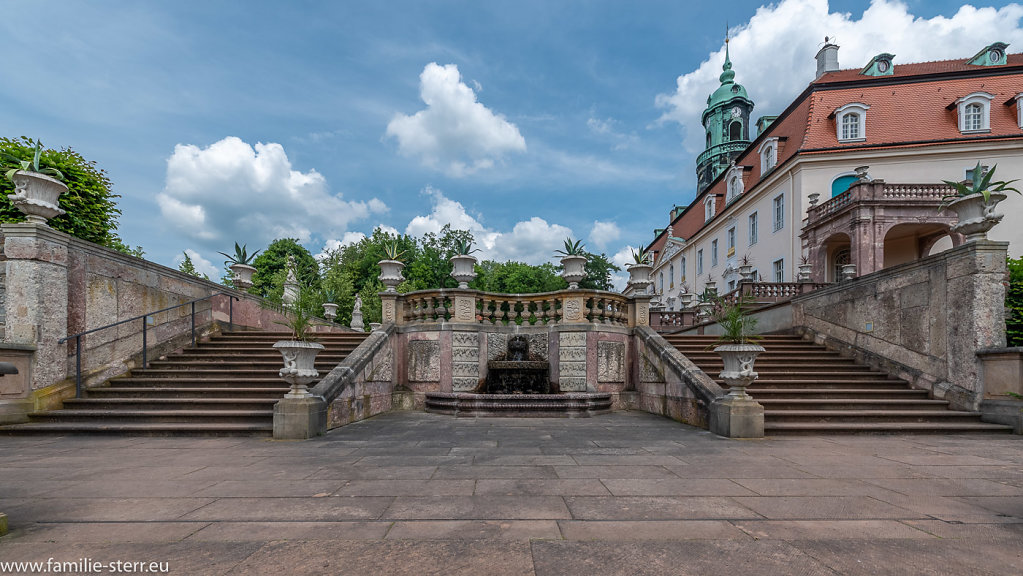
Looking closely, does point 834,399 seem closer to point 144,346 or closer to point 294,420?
point 294,420

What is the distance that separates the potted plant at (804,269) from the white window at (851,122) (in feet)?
22.7

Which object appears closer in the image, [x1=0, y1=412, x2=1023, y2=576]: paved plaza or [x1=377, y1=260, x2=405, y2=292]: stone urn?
[x1=0, y1=412, x2=1023, y2=576]: paved plaza

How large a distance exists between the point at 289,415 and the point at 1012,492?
350 inches

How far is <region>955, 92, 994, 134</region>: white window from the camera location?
2253cm

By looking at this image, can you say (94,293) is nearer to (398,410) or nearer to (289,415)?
(289,415)

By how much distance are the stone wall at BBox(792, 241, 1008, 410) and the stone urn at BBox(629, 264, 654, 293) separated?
18.7 ft

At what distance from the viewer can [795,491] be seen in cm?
427

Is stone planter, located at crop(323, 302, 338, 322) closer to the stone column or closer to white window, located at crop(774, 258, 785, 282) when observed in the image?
the stone column

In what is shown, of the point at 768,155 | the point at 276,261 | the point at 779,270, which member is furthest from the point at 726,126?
the point at 276,261

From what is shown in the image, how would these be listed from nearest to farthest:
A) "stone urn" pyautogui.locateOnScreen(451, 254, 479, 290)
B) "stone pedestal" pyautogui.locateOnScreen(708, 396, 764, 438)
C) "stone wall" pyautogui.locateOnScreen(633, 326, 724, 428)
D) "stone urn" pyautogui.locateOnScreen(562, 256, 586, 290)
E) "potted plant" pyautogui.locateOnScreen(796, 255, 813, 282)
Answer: "stone pedestal" pyautogui.locateOnScreen(708, 396, 764, 438) < "stone wall" pyautogui.locateOnScreen(633, 326, 724, 428) < "stone urn" pyautogui.locateOnScreen(562, 256, 586, 290) < "stone urn" pyautogui.locateOnScreen(451, 254, 479, 290) < "potted plant" pyautogui.locateOnScreen(796, 255, 813, 282)

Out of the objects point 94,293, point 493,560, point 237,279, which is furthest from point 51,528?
point 237,279

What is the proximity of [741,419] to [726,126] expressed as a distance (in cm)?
4513

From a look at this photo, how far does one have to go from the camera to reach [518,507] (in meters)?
3.78

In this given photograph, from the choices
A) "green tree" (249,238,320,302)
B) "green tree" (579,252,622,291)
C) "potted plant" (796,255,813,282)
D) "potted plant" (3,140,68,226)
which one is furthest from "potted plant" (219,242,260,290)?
"green tree" (579,252,622,291)
